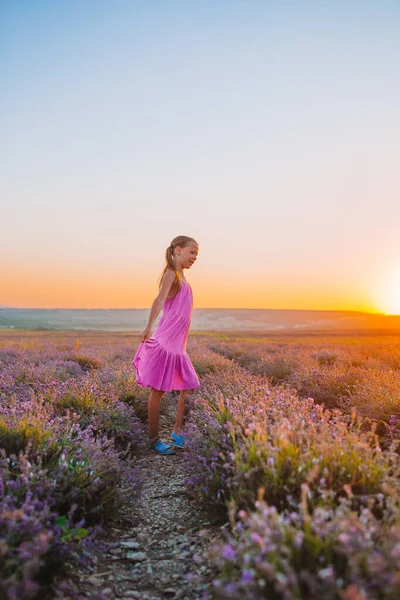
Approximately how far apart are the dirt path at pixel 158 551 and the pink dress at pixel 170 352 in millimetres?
1168

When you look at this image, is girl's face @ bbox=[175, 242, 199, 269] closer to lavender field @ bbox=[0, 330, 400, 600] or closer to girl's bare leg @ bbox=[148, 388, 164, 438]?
girl's bare leg @ bbox=[148, 388, 164, 438]

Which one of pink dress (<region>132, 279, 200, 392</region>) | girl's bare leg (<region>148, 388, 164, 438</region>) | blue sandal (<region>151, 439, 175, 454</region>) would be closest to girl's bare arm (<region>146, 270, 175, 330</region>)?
pink dress (<region>132, 279, 200, 392</region>)

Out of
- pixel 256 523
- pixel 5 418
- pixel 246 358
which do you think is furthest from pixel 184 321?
pixel 246 358

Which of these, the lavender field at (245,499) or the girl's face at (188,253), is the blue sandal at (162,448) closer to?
the lavender field at (245,499)

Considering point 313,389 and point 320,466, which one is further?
point 313,389

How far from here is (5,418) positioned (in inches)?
158

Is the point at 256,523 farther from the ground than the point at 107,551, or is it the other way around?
the point at 256,523

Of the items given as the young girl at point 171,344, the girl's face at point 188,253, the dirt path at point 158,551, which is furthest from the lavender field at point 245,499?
the girl's face at point 188,253

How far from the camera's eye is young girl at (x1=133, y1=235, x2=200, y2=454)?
17.2ft

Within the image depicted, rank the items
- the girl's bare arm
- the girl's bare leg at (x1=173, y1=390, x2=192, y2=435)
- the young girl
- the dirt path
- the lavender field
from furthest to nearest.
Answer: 1. the girl's bare leg at (x1=173, y1=390, x2=192, y2=435)
2. the young girl
3. the girl's bare arm
4. the dirt path
5. the lavender field

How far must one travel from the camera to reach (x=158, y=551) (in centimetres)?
323

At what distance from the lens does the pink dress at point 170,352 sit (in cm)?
526

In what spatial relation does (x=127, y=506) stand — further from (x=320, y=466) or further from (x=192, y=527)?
(x=320, y=466)

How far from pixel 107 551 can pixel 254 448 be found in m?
1.30
